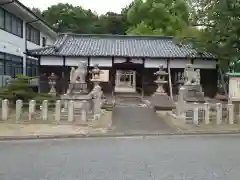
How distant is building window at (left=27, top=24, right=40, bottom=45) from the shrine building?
329 centimetres

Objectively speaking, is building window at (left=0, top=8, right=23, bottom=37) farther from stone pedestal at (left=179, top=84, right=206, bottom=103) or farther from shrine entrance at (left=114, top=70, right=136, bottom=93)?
stone pedestal at (left=179, top=84, right=206, bottom=103)

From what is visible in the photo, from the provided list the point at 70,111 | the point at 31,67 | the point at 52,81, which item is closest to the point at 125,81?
the point at 31,67

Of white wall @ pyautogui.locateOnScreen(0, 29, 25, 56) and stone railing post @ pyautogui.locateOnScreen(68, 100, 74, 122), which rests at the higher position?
white wall @ pyautogui.locateOnScreen(0, 29, 25, 56)

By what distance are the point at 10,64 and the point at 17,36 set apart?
2650 millimetres

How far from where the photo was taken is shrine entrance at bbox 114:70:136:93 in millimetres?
35725

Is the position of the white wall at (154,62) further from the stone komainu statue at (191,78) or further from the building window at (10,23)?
the stone komainu statue at (191,78)

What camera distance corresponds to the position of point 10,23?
29.7 metres

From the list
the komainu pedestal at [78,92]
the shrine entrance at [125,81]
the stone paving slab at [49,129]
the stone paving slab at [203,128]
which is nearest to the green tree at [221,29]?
the stone paving slab at [203,128]

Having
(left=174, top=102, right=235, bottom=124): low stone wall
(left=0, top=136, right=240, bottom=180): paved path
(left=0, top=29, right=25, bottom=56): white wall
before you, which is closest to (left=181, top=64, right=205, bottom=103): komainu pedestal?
(left=174, top=102, right=235, bottom=124): low stone wall

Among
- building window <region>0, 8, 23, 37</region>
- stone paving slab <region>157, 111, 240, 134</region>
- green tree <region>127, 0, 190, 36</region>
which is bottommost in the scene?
stone paving slab <region>157, 111, 240, 134</region>

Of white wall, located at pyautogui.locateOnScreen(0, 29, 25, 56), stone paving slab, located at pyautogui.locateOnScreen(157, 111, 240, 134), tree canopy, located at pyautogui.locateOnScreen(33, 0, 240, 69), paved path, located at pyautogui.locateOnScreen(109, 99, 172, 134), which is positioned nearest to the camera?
stone paving slab, located at pyautogui.locateOnScreen(157, 111, 240, 134)

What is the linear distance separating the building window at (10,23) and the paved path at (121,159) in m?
16.6

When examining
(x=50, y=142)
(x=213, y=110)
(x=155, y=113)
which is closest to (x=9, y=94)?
(x=155, y=113)

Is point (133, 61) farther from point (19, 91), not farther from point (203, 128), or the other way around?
point (203, 128)
